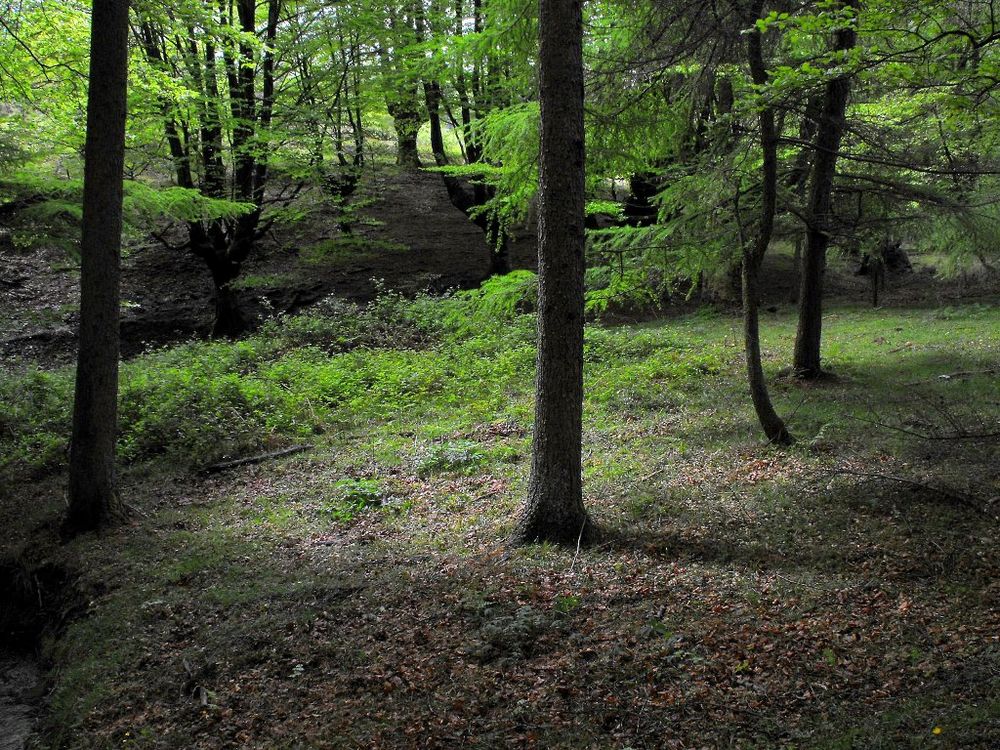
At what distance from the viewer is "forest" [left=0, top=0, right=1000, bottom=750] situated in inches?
188

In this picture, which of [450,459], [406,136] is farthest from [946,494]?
[406,136]

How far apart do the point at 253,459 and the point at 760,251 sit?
7785 millimetres

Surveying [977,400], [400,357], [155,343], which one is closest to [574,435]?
[977,400]

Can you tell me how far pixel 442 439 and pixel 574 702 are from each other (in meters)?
6.62

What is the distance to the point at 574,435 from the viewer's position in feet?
21.5

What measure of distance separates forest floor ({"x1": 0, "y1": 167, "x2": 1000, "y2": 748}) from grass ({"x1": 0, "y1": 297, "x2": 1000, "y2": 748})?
26mm

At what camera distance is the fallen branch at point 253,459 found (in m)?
10.6

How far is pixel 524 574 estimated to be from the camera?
6.09m

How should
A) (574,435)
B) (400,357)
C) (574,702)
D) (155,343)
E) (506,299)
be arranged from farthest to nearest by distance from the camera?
1. (155,343)
2. (400,357)
3. (506,299)
4. (574,435)
5. (574,702)

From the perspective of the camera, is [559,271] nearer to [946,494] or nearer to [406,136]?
[946,494]

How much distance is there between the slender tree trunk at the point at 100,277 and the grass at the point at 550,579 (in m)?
0.67

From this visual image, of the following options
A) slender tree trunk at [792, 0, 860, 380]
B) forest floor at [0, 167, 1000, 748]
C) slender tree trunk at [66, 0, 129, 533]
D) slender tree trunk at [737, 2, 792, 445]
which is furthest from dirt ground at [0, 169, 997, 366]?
slender tree trunk at [737, 2, 792, 445]

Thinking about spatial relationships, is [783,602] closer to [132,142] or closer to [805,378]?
[805,378]

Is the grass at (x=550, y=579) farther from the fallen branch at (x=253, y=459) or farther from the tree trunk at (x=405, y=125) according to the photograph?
the tree trunk at (x=405, y=125)
